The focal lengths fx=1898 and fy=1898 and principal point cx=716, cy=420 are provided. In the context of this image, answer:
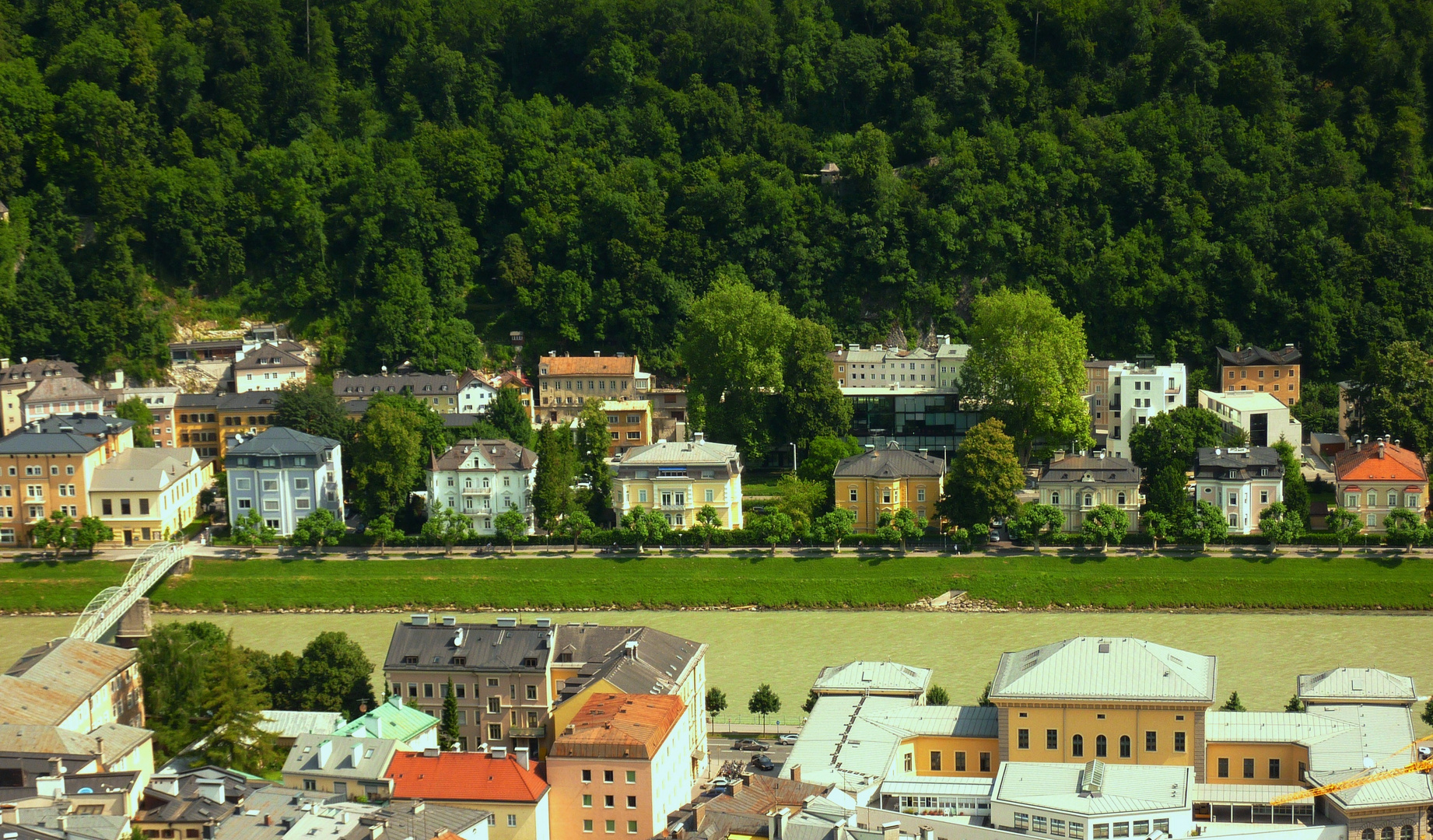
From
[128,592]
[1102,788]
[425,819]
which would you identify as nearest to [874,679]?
[1102,788]

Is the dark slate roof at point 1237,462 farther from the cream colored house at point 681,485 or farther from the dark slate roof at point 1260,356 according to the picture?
the cream colored house at point 681,485

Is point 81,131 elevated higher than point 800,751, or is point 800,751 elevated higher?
point 81,131

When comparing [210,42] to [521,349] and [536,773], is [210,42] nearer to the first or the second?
[521,349]

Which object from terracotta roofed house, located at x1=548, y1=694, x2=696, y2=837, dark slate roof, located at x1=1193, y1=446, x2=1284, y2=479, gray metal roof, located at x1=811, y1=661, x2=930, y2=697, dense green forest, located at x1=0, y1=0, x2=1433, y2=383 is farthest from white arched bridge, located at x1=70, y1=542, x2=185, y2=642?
dark slate roof, located at x1=1193, y1=446, x2=1284, y2=479

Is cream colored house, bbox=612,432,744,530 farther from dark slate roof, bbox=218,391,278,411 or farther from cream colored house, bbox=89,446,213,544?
dark slate roof, bbox=218,391,278,411

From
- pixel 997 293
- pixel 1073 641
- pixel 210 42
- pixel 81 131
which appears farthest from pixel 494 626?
pixel 210 42

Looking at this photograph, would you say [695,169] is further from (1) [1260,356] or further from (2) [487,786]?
(2) [487,786]
